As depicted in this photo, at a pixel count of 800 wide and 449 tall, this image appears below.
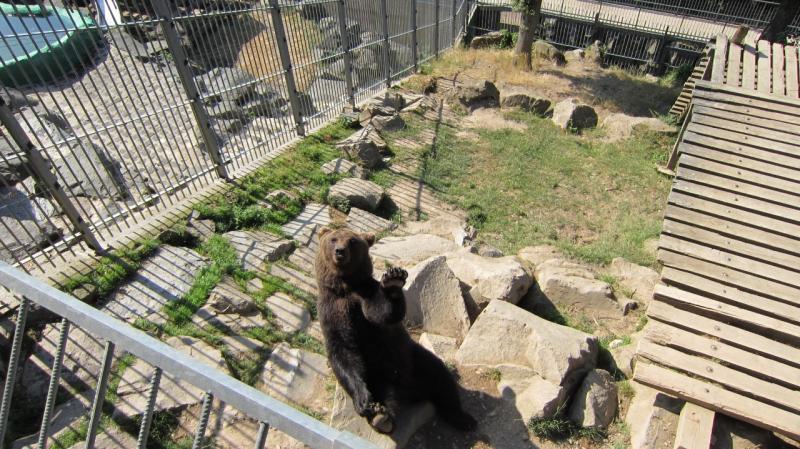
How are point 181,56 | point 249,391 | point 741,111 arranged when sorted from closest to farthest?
point 249,391
point 181,56
point 741,111

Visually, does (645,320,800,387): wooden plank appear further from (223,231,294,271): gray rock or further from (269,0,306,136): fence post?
(269,0,306,136): fence post

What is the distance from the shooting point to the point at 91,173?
6277 millimetres

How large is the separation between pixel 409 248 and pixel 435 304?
54.0 inches

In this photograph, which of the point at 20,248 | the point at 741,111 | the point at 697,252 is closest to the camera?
the point at 20,248

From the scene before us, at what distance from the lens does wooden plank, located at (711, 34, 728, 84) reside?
8.26 meters

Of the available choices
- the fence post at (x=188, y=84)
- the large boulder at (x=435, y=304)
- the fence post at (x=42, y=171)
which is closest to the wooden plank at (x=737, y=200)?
the large boulder at (x=435, y=304)

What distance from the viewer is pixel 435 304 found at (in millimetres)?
4859

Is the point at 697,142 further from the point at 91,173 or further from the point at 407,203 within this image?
the point at 91,173

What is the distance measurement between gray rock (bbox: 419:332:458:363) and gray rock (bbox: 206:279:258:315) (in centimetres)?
190

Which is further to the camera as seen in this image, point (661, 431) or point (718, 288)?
point (718, 288)

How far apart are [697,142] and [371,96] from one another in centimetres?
754

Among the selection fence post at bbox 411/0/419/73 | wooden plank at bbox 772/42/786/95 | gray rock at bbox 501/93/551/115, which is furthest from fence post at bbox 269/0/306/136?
wooden plank at bbox 772/42/786/95

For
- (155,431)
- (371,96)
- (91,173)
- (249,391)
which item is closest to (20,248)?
(91,173)

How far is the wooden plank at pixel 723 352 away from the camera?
393 cm
